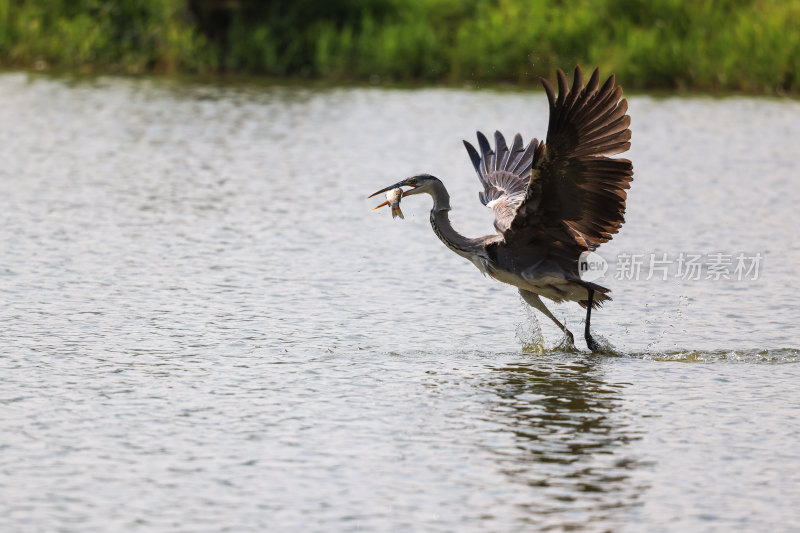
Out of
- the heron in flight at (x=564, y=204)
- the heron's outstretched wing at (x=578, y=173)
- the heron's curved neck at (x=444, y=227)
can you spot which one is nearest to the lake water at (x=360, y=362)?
the heron in flight at (x=564, y=204)

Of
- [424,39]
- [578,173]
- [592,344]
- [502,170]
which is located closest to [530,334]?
[592,344]

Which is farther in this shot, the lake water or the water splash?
the water splash

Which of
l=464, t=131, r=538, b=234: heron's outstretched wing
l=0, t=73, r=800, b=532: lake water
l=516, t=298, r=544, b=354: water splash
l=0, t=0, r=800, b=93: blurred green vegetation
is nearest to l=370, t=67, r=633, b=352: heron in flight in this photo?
l=516, t=298, r=544, b=354: water splash

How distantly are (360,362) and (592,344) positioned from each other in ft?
4.94

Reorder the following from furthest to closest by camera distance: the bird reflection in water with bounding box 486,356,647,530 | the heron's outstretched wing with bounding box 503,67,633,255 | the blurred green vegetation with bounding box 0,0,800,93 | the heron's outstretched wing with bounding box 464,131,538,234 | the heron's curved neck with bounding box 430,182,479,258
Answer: the blurred green vegetation with bounding box 0,0,800,93 → the heron's outstretched wing with bounding box 464,131,538,234 → the heron's curved neck with bounding box 430,182,479,258 → the heron's outstretched wing with bounding box 503,67,633,255 → the bird reflection in water with bounding box 486,356,647,530

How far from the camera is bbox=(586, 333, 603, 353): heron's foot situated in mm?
8000

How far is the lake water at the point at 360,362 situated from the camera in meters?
5.36

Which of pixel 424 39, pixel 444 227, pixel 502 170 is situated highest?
pixel 424 39

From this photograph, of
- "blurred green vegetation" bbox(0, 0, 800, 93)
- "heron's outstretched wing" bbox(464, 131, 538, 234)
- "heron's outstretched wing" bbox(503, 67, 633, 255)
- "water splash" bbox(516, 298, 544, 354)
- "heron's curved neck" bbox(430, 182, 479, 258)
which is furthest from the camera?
"blurred green vegetation" bbox(0, 0, 800, 93)

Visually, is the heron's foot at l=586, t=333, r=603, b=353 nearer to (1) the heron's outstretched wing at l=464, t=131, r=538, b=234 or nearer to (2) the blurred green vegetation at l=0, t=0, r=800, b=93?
(1) the heron's outstretched wing at l=464, t=131, r=538, b=234

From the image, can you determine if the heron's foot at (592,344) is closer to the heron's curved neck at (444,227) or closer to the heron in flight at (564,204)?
the heron in flight at (564,204)

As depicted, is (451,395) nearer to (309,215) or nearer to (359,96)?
(309,215)

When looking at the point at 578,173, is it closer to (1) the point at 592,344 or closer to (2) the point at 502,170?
(1) the point at 592,344

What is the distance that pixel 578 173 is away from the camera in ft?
24.5
